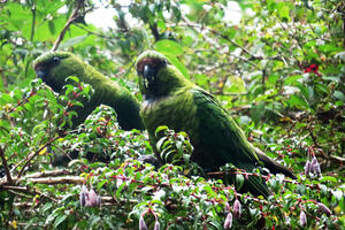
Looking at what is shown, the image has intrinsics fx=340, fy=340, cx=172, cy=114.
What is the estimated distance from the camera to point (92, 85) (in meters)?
3.11

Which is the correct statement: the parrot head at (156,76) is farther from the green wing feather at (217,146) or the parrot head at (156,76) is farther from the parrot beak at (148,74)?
the green wing feather at (217,146)

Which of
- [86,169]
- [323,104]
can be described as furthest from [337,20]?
[86,169]

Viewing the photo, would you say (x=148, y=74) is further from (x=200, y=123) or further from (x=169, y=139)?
(x=169, y=139)

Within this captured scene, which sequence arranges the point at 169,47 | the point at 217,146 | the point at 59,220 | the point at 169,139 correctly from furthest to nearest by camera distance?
1. the point at 169,47
2. the point at 217,146
3. the point at 169,139
4. the point at 59,220

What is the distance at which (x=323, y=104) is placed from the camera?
3053 millimetres

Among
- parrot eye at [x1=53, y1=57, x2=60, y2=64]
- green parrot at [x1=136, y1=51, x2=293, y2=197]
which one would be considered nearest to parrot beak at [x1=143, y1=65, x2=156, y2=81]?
green parrot at [x1=136, y1=51, x2=293, y2=197]

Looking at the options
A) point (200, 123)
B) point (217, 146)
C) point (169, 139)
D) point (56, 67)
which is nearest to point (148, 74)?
point (200, 123)

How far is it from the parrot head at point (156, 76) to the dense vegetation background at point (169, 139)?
13.5 inches

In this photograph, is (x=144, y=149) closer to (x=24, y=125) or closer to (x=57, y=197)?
(x=57, y=197)

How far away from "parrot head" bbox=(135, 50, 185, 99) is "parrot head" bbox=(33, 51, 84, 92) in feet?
2.83

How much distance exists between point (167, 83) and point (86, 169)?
1041 millimetres

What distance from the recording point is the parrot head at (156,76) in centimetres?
254

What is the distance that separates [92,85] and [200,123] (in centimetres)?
126

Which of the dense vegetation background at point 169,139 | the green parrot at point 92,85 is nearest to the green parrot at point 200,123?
the dense vegetation background at point 169,139
